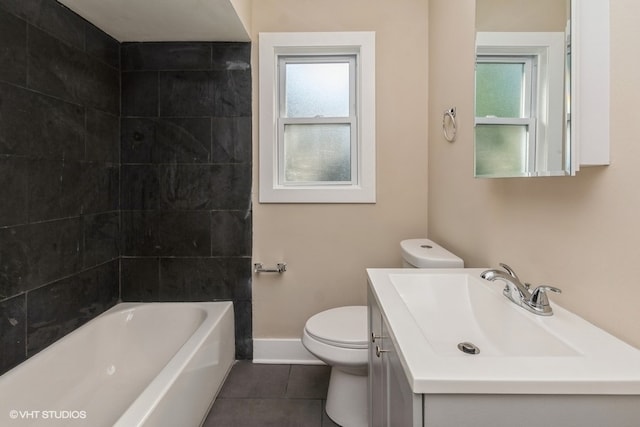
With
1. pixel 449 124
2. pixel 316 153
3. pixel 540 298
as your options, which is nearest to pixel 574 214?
pixel 540 298

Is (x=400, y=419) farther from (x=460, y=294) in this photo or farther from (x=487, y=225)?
(x=487, y=225)

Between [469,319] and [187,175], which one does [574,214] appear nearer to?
A: [469,319]

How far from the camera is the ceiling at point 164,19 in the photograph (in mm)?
1776

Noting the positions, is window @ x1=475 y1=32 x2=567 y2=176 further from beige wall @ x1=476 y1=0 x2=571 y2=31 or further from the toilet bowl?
the toilet bowl

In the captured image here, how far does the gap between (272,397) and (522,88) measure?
185 cm

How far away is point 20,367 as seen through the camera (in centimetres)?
145

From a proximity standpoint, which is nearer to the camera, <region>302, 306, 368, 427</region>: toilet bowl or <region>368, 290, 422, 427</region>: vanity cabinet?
<region>368, 290, 422, 427</region>: vanity cabinet

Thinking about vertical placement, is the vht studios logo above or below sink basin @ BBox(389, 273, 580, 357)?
below

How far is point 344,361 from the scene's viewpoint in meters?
1.61

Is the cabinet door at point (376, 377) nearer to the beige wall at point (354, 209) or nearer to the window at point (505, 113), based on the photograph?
the window at point (505, 113)

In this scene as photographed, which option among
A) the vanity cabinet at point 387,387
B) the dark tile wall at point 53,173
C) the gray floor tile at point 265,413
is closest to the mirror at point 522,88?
the vanity cabinet at point 387,387

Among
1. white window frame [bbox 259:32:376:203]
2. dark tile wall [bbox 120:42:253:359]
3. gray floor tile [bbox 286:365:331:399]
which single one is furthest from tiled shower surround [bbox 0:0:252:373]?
gray floor tile [bbox 286:365:331:399]

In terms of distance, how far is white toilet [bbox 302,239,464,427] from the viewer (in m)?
1.61

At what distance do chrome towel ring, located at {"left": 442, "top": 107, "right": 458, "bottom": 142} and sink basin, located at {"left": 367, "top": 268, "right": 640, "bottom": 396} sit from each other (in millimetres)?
774
